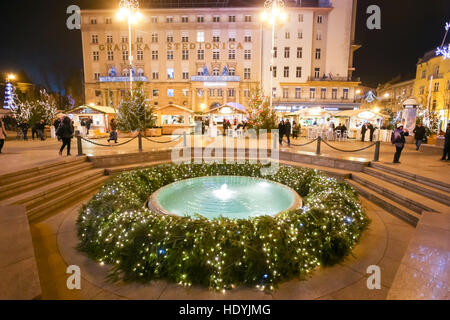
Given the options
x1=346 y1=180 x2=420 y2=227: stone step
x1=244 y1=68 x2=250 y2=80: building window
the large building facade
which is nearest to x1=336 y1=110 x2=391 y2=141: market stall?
x1=346 y1=180 x2=420 y2=227: stone step

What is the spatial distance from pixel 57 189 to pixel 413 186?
9.33m

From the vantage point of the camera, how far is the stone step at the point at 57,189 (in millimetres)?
5098

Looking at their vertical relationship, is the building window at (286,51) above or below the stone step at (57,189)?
above

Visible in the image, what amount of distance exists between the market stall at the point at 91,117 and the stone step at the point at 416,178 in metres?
19.1

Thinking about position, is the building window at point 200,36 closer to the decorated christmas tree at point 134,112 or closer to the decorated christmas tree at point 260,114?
the decorated christmas tree at point 134,112

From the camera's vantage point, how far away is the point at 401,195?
5.67 metres

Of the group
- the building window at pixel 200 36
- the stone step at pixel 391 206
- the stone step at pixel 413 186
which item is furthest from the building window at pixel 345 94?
the stone step at pixel 391 206

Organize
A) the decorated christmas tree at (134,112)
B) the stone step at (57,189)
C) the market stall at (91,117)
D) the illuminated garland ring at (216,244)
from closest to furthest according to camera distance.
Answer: the illuminated garland ring at (216,244) → the stone step at (57,189) → the decorated christmas tree at (134,112) → the market stall at (91,117)

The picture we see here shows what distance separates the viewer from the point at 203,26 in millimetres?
38281

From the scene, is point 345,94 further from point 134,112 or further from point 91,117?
point 91,117

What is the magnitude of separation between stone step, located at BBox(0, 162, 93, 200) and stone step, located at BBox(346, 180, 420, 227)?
349 inches

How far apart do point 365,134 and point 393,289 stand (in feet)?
65.7

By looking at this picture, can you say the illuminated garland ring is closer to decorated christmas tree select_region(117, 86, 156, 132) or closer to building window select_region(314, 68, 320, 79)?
decorated christmas tree select_region(117, 86, 156, 132)

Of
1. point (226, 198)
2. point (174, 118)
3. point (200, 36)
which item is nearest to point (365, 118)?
point (226, 198)
